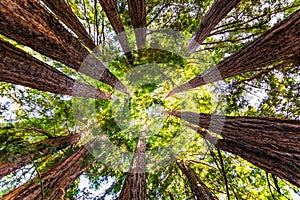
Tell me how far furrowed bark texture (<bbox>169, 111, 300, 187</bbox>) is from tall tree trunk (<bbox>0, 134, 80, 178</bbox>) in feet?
9.74

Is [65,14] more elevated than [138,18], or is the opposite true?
[138,18]

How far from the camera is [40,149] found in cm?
220

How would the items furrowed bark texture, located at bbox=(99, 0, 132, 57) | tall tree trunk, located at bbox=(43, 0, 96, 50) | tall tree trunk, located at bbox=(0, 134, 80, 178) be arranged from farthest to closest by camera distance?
furrowed bark texture, located at bbox=(99, 0, 132, 57) < tall tree trunk, located at bbox=(43, 0, 96, 50) < tall tree trunk, located at bbox=(0, 134, 80, 178)

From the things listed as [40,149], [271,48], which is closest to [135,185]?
[40,149]

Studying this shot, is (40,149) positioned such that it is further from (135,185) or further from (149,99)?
(149,99)

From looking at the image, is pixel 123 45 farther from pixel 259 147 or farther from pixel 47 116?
pixel 259 147

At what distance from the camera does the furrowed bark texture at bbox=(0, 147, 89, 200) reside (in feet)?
8.48

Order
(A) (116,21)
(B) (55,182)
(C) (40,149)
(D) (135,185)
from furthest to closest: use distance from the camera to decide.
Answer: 1. (A) (116,21)
2. (D) (135,185)
3. (B) (55,182)
4. (C) (40,149)

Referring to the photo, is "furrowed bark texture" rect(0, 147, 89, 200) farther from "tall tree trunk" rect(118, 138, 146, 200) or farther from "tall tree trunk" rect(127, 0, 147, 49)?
"tall tree trunk" rect(127, 0, 147, 49)

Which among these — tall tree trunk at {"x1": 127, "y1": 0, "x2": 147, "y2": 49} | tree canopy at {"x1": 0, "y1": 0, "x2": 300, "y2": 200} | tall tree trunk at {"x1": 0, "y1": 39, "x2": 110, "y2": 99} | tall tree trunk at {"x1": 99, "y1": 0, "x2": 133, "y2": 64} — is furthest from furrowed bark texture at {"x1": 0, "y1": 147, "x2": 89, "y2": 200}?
tall tree trunk at {"x1": 127, "y1": 0, "x2": 147, "y2": 49}

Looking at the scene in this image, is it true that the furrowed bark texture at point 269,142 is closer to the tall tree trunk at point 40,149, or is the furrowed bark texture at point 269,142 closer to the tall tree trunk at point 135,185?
the tall tree trunk at point 135,185

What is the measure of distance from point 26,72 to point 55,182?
2.14m

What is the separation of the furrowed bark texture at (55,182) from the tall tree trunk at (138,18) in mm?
4012

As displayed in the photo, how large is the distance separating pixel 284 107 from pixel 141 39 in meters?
4.67
